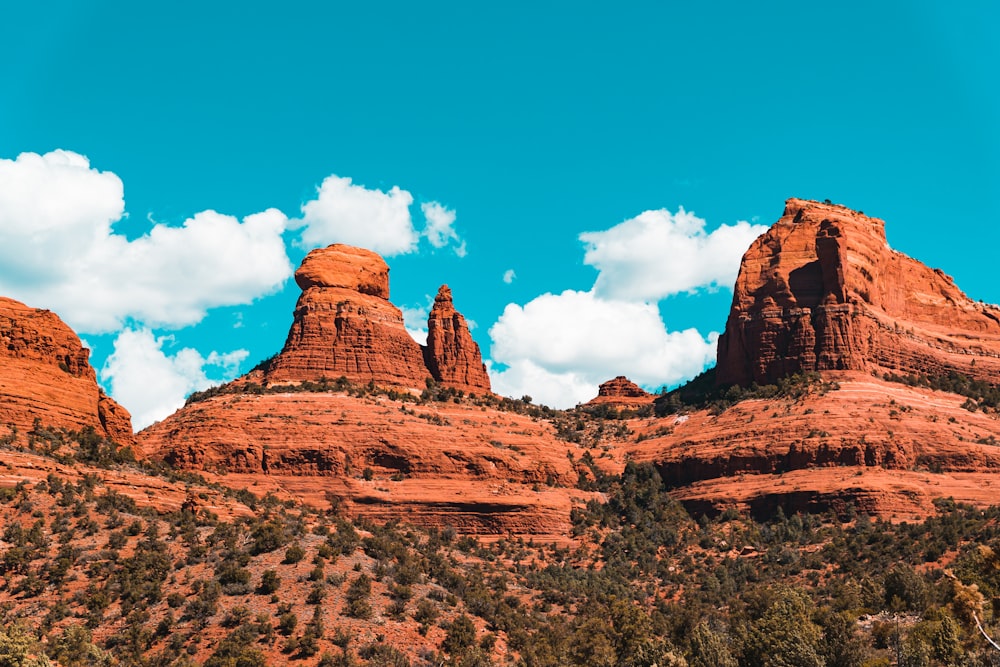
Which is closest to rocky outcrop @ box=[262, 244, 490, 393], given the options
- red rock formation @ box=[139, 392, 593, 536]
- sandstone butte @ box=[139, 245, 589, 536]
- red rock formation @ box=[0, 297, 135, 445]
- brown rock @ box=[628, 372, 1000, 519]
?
sandstone butte @ box=[139, 245, 589, 536]

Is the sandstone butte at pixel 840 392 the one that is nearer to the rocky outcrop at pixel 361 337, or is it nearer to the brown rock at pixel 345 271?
the rocky outcrop at pixel 361 337

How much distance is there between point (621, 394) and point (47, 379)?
88.6 m

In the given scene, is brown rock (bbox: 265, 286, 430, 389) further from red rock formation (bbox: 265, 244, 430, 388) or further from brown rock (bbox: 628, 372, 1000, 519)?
brown rock (bbox: 628, 372, 1000, 519)

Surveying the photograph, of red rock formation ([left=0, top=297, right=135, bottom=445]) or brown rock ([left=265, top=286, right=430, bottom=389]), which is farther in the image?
brown rock ([left=265, top=286, right=430, bottom=389])

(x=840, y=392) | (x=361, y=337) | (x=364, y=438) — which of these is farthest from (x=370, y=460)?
(x=840, y=392)

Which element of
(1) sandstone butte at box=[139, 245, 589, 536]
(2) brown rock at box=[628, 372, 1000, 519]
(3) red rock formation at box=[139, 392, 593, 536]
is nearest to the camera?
(3) red rock formation at box=[139, 392, 593, 536]

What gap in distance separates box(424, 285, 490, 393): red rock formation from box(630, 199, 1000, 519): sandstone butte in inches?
715

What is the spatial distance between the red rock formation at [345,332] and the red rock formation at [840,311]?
33.7m

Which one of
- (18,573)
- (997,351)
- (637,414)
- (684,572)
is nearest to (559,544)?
(684,572)

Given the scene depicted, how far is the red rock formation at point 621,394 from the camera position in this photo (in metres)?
147

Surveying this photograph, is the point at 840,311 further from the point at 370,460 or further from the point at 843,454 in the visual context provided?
the point at 370,460

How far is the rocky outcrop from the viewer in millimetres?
110562

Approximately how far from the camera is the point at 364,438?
9756 cm

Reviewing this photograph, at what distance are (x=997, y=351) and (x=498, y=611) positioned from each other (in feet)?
260
